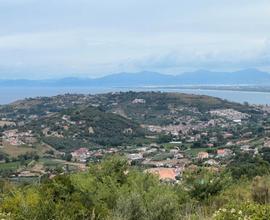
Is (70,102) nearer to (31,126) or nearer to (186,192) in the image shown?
(31,126)

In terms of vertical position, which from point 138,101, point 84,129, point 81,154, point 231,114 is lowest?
point 81,154

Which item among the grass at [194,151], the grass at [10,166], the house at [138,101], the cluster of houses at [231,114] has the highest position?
the house at [138,101]

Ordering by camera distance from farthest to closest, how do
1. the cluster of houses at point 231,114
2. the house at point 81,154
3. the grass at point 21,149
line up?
the cluster of houses at point 231,114 < the grass at point 21,149 < the house at point 81,154

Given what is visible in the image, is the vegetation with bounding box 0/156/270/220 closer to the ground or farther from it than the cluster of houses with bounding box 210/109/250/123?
farther from it

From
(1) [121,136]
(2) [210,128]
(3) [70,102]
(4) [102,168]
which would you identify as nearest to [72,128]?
(1) [121,136]

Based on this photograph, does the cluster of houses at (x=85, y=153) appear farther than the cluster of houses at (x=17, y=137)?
No

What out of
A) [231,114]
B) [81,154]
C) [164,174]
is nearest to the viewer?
[164,174]

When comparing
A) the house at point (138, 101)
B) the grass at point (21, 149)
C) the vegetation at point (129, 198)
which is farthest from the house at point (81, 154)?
the house at point (138, 101)

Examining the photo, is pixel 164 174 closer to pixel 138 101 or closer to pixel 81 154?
pixel 81 154

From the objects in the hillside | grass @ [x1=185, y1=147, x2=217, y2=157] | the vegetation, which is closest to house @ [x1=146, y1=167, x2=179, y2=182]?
the vegetation

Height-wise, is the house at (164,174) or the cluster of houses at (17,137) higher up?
the house at (164,174)

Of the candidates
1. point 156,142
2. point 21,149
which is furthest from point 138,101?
point 21,149

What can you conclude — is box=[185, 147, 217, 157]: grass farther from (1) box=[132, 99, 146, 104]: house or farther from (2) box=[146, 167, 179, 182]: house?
(1) box=[132, 99, 146, 104]: house

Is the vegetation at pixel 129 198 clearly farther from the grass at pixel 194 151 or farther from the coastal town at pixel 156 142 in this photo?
the grass at pixel 194 151
